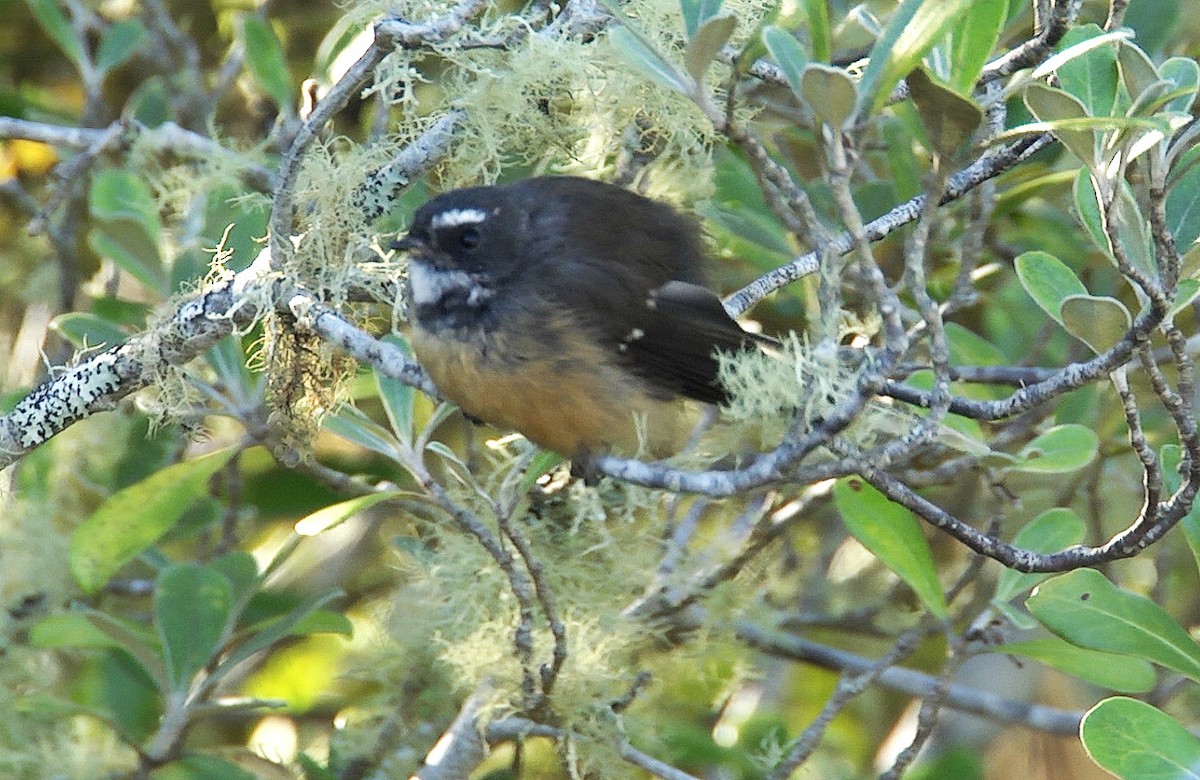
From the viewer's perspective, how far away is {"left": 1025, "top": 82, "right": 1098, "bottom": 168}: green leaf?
178 cm

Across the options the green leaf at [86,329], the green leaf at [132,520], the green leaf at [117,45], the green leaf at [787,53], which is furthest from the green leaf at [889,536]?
the green leaf at [117,45]

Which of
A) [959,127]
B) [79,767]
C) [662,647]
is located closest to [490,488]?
[662,647]

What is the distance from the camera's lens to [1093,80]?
201 centimetres

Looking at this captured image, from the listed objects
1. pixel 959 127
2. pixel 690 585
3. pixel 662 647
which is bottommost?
pixel 662 647

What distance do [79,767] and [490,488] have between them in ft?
3.37

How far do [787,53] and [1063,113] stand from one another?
375 millimetres

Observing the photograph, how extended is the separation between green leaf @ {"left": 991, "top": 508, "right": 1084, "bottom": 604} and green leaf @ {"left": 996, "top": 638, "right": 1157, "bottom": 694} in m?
0.14

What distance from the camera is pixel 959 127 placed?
169 cm

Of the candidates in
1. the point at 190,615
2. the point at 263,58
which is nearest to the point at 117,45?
the point at 263,58

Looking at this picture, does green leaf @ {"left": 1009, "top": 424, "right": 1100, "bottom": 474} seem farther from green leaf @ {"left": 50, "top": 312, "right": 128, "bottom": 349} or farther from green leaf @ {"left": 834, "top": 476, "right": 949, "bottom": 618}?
green leaf @ {"left": 50, "top": 312, "right": 128, "bottom": 349}

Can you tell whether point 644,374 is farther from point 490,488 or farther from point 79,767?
point 79,767

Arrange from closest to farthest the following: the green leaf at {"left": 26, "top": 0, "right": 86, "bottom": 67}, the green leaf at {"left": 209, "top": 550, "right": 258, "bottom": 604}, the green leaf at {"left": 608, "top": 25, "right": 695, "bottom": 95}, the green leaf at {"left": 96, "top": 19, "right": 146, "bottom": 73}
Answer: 1. the green leaf at {"left": 608, "top": 25, "right": 695, "bottom": 95}
2. the green leaf at {"left": 209, "top": 550, "right": 258, "bottom": 604}
3. the green leaf at {"left": 26, "top": 0, "right": 86, "bottom": 67}
4. the green leaf at {"left": 96, "top": 19, "right": 146, "bottom": 73}

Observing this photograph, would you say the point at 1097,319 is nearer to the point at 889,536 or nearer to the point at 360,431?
the point at 889,536

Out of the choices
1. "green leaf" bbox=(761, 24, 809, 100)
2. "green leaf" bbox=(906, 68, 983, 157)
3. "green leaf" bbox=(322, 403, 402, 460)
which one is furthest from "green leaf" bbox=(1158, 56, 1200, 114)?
"green leaf" bbox=(322, 403, 402, 460)
